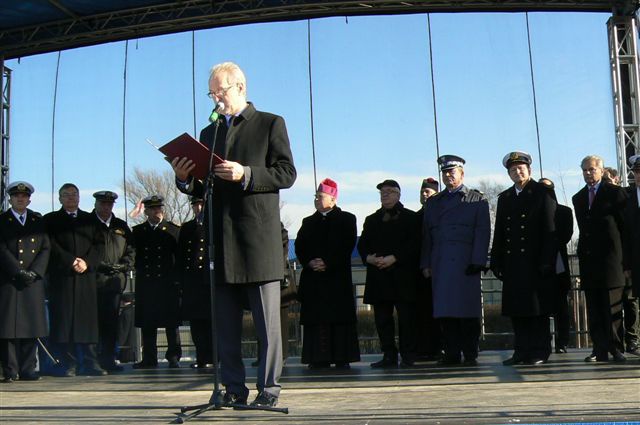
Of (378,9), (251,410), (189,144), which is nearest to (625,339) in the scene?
(251,410)

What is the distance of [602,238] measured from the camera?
7.03 m

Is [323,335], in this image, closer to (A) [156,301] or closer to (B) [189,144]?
(A) [156,301]

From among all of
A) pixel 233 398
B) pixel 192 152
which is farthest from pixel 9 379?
pixel 192 152

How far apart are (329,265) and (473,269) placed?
1.24 meters

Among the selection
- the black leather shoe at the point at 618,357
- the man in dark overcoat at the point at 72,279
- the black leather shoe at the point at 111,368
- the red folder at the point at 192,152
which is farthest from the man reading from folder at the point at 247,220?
the black leather shoe at the point at 111,368

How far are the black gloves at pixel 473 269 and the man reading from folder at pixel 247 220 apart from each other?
110 inches

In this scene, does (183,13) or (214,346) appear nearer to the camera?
(214,346)

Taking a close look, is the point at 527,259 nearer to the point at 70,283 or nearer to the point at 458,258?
the point at 458,258

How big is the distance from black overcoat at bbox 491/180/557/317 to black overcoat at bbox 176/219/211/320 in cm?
277

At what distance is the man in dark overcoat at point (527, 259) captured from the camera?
6.96 m

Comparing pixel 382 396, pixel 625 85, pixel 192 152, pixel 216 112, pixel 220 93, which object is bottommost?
pixel 382 396

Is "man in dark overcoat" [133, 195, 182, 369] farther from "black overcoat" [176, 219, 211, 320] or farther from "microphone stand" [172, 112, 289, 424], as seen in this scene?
"microphone stand" [172, 112, 289, 424]

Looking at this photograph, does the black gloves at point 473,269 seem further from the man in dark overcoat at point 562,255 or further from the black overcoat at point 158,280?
the black overcoat at point 158,280

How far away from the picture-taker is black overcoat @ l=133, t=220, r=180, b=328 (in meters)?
8.66
